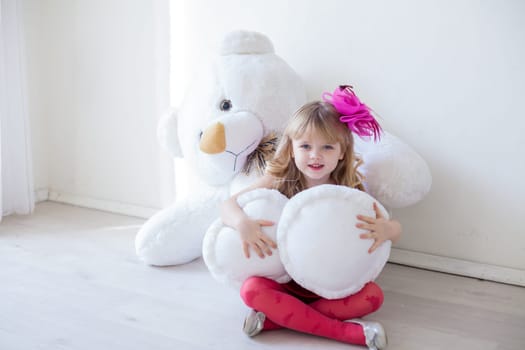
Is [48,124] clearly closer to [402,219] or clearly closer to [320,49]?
[320,49]

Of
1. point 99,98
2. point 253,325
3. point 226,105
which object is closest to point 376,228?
point 253,325

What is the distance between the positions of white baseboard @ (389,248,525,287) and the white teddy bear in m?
0.53

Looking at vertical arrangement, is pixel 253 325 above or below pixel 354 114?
below

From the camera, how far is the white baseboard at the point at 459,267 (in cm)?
165

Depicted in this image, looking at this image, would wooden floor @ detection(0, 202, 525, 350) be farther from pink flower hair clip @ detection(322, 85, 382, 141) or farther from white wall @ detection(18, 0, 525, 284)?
pink flower hair clip @ detection(322, 85, 382, 141)

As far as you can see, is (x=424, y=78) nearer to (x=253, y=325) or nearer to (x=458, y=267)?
(x=458, y=267)

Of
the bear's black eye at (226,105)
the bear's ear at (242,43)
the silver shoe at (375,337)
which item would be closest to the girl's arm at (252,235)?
the silver shoe at (375,337)

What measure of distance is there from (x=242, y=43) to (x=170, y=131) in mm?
352

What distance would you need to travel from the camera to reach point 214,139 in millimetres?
1559

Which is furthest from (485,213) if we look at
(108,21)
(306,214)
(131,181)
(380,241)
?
(108,21)

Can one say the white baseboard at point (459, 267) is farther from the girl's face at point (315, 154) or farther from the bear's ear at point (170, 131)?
the bear's ear at point (170, 131)

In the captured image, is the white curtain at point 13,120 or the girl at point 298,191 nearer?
the girl at point 298,191

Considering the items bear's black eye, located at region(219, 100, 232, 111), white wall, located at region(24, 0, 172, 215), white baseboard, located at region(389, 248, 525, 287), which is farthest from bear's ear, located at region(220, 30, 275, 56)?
white baseboard, located at region(389, 248, 525, 287)

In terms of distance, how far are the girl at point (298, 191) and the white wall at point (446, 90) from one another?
0.35 m
